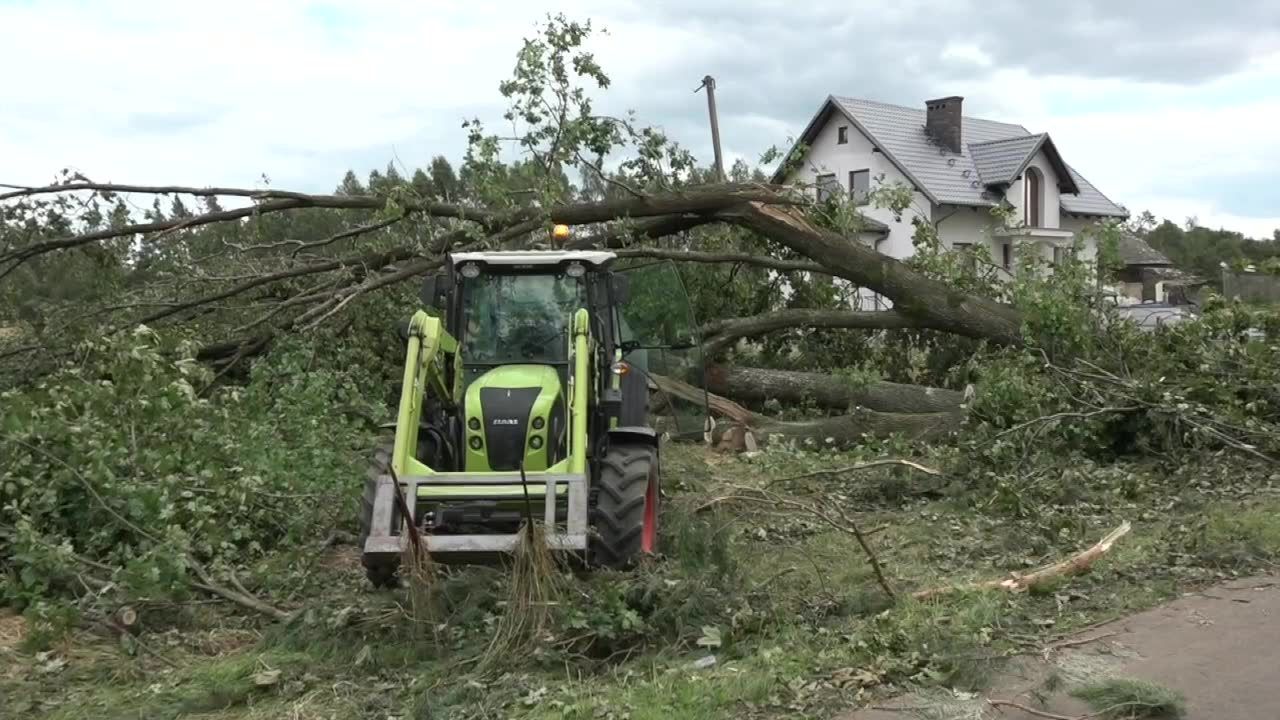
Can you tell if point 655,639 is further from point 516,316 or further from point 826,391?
point 826,391

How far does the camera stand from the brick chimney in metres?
33.3

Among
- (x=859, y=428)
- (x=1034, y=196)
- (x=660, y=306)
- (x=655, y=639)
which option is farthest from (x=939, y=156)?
(x=655, y=639)

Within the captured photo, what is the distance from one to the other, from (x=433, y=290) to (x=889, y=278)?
5878 millimetres

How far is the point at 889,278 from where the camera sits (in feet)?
37.7

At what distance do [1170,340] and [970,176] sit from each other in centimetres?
2294

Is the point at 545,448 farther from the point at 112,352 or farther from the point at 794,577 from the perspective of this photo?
the point at 112,352

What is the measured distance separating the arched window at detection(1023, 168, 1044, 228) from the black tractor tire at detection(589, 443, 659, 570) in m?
29.2

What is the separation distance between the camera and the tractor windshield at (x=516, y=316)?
6918 mm

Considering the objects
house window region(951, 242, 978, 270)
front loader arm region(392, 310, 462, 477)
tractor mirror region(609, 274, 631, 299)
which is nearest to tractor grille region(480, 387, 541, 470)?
front loader arm region(392, 310, 462, 477)

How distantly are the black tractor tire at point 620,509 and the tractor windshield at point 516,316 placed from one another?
0.90 meters

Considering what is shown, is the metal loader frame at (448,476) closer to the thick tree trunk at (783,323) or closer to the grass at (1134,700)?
the grass at (1134,700)

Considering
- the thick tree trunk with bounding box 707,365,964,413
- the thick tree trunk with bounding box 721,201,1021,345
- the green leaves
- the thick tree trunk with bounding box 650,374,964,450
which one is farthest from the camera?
the thick tree trunk with bounding box 707,365,964,413

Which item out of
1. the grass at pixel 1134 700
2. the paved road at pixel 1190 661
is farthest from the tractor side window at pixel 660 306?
the grass at pixel 1134 700

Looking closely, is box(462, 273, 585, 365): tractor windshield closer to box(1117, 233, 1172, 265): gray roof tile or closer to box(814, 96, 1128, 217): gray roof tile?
box(814, 96, 1128, 217): gray roof tile
